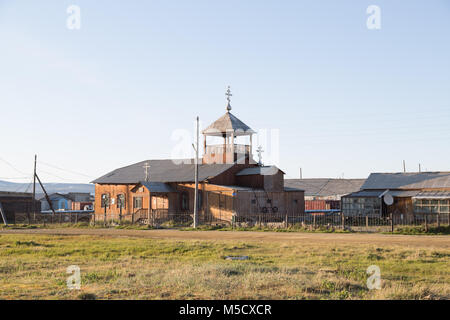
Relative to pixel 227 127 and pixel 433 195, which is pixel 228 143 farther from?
pixel 433 195

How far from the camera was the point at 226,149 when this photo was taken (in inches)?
1903

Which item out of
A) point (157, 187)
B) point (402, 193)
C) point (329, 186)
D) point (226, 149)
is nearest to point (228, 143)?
point (226, 149)

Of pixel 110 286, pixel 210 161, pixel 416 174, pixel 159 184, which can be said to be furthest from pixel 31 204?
pixel 110 286

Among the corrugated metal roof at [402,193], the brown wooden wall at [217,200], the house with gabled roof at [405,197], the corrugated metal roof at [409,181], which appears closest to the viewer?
the house with gabled roof at [405,197]

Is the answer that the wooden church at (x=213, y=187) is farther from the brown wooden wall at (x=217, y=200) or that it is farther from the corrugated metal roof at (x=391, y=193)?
the corrugated metal roof at (x=391, y=193)

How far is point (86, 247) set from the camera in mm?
24484

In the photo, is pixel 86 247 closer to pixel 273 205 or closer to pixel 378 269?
pixel 378 269

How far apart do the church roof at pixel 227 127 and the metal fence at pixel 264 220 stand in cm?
971

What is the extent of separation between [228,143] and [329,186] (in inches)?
1144

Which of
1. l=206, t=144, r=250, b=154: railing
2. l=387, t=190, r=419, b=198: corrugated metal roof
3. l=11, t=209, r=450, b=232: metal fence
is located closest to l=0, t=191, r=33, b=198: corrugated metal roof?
l=11, t=209, r=450, b=232: metal fence

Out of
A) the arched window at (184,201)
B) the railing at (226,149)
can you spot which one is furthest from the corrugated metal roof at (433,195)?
the arched window at (184,201)

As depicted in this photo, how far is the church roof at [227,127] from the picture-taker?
47.5m
